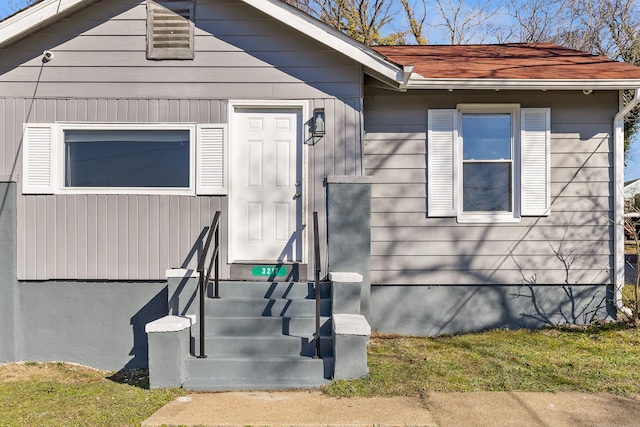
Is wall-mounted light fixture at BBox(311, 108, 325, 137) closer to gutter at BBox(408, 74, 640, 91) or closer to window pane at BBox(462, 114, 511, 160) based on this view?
gutter at BBox(408, 74, 640, 91)

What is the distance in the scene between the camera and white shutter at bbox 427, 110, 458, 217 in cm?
637

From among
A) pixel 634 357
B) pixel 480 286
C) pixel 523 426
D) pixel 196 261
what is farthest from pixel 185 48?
pixel 634 357

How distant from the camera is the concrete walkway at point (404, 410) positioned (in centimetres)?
368

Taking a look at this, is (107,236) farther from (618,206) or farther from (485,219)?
(618,206)

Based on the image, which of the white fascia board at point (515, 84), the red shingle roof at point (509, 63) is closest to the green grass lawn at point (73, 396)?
the white fascia board at point (515, 84)

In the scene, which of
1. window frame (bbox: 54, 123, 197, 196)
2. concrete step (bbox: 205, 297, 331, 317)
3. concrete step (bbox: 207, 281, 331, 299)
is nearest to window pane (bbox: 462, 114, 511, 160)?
concrete step (bbox: 207, 281, 331, 299)

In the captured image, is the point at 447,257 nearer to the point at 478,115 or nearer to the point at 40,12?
the point at 478,115

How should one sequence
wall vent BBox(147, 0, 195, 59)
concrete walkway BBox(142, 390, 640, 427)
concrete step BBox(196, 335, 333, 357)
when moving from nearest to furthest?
concrete walkway BBox(142, 390, 640, 427) → concrete step BBox(196, 335, 333, 357) → wall vent BBox(147, 0, 195, 59)

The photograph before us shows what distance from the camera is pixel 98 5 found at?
19.4 ft

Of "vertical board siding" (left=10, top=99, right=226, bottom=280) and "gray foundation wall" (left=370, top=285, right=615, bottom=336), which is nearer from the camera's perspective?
"vertical board siding" (left=10, top=99, right=226, bottom=280)

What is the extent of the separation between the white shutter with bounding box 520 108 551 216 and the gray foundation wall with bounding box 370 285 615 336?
111cm

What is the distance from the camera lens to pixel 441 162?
252 inches

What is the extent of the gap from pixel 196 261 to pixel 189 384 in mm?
1708

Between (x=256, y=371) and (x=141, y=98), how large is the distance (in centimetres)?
354
